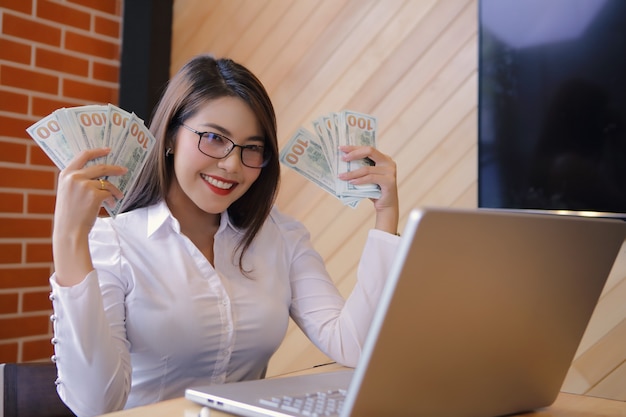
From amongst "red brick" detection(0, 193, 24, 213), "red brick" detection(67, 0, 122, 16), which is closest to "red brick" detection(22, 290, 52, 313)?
"red brick" detection(0, 193, 24, 213)

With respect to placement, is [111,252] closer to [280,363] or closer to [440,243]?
[440,243]

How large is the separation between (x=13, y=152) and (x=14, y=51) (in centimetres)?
41

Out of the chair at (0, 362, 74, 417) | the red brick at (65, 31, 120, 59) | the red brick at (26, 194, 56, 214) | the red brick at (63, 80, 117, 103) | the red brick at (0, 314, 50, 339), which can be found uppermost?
the red brick at (65, 31, 120, 59)

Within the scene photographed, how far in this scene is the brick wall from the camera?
2.93 meters

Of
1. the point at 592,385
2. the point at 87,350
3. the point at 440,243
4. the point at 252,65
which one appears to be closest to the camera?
the point at 440,243

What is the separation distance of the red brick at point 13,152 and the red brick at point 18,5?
21.8 inches

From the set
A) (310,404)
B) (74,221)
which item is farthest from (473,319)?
(74,221)

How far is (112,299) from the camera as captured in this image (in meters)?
1.54

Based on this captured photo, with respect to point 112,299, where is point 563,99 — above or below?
above

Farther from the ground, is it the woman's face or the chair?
the woman's face

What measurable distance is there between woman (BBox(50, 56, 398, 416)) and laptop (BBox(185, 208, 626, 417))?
500mm

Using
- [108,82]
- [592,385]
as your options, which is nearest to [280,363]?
[592,385]

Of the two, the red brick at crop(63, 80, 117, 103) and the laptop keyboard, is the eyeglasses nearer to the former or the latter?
the laptop keyboard

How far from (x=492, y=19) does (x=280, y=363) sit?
1.64 m
